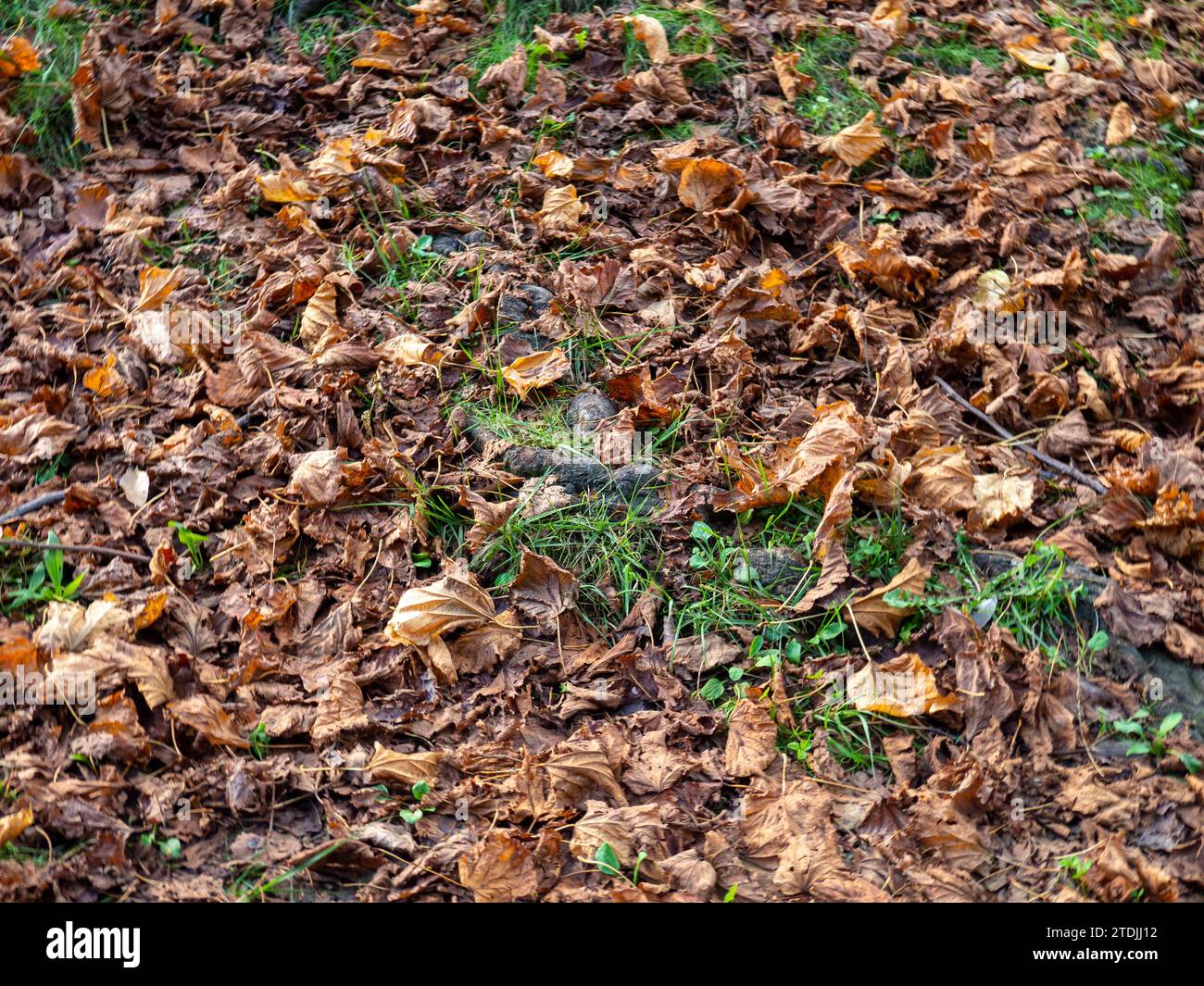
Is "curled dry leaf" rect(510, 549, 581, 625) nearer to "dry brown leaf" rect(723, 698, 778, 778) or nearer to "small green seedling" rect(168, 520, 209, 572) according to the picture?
"dry brown leaf" rect(723, 698, 778, 778)

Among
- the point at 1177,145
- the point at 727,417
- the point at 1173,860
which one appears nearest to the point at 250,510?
the point at 727,417

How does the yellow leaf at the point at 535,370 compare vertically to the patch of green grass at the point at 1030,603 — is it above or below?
above

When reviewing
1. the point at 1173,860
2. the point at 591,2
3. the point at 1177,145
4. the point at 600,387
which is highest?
the point at 591,2

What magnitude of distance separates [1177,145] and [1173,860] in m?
3.13

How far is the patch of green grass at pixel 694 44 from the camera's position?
434cm

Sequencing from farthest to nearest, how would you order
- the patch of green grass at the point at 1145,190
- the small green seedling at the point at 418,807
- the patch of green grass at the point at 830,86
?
the patch of green grass at the point at 830,86
the patch of green grass at the point at 1145,190
the small green seedling at the point at 418,807

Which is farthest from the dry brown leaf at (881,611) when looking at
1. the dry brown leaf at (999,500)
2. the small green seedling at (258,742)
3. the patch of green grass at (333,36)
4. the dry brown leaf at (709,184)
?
the patch of green grass at (333,36)

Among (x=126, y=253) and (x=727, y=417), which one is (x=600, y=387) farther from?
(x=126, y=253)

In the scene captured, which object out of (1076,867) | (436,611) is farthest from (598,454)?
(1076,867)

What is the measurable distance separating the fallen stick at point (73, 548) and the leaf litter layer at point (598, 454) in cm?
2

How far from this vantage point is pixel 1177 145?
4074 mm

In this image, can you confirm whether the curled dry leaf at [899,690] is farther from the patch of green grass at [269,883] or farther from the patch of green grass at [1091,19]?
the patch of green grass at [1091,19]

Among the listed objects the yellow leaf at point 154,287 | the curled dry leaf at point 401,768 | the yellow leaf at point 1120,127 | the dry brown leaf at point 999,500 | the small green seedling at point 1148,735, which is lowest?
the curled dry leaf at point 401,768

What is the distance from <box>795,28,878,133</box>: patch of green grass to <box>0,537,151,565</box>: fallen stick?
315cm
